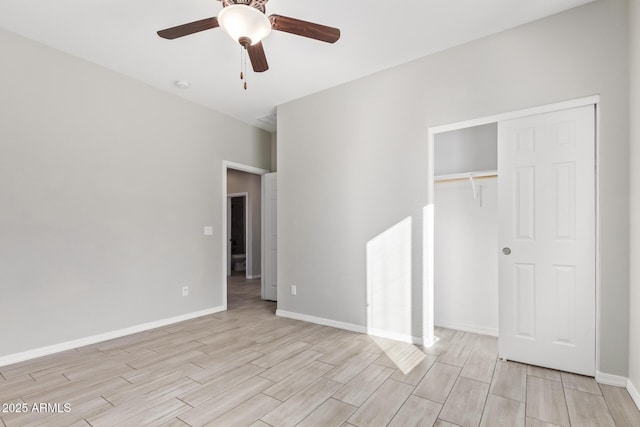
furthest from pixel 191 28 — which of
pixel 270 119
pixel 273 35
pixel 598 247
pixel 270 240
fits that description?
pixel 270 240

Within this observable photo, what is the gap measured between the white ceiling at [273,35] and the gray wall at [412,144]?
0.20 meters

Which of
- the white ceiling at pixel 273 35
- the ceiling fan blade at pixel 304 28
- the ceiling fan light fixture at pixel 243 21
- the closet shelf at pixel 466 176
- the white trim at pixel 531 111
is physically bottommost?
the closet shelf at pixel 466 176

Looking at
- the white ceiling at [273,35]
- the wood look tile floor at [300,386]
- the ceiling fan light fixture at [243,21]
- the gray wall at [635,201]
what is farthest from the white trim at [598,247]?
the ceiling fan light fixture at [243,21]

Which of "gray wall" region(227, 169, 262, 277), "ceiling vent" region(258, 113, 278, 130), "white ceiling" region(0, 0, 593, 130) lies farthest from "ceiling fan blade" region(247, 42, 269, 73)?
"gray wall" region(227, 169, 262, 277)

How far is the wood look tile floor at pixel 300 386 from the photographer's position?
1933mm

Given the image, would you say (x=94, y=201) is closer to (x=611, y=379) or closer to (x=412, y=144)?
(x=412, y=144)

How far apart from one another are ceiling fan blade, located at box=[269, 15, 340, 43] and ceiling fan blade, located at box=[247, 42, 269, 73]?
21 centimetres

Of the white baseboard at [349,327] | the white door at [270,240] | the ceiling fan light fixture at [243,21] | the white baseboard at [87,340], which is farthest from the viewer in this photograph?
the white door at [270,240]

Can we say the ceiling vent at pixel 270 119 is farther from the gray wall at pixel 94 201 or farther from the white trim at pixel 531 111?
the white trim at pixel 531 111

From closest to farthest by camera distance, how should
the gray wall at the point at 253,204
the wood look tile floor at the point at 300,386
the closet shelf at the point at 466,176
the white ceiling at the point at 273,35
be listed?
the wood look tile floor at the point at 300,386
the white ceiling at the point at 273,35
the closet shelf at the point at 466,176
the gray wall at the point at 253,204

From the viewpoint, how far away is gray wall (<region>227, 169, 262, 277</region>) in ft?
24.4

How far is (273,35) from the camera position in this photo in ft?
9.14

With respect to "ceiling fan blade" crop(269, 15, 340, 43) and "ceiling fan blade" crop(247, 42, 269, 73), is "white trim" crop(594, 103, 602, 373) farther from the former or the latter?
"ceiling fan blade" crop(247, 42, 269, 73)

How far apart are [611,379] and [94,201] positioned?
4.77m
